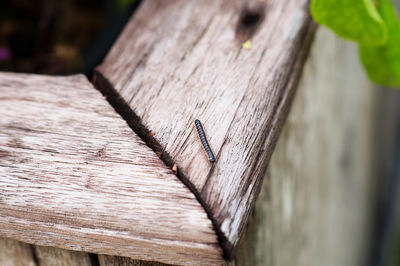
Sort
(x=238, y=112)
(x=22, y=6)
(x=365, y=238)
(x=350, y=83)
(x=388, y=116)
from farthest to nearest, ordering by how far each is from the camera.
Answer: (x=388, y=116) → (x=365, y=238) → (x=350, y=83) → (x=22, y=6) → (x=238, y=112)

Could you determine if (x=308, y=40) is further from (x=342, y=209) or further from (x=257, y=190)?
(x=342, y=209)

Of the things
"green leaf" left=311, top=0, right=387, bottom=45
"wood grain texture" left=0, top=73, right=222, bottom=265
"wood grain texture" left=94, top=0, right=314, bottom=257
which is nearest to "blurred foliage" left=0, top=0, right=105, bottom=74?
"wood grain texture" left=94, top=0, right=314, bottom=257

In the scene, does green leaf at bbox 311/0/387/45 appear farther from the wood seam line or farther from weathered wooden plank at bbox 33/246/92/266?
weathered wooden plank at bbox 33/246/92/266

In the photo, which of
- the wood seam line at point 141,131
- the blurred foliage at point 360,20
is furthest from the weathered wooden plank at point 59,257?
the blurred foliage at point 360,20

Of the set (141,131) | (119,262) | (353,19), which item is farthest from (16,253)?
(353,19)

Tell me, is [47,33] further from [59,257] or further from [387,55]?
[387,55]

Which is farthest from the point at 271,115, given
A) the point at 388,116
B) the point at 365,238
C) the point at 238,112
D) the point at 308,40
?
the point at 388,116

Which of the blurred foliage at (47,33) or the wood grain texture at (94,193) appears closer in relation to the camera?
the wood grain texture at (94,193)

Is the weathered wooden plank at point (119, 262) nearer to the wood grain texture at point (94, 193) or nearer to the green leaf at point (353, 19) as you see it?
the wood grain texture at point (94, 193)
